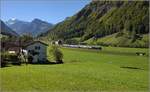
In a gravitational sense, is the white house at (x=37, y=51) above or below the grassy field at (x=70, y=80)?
above

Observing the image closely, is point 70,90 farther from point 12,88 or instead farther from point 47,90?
point 12,88

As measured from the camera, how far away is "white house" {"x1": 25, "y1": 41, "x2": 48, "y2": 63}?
312 feet

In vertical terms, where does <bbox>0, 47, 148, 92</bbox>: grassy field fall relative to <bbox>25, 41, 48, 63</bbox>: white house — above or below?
below

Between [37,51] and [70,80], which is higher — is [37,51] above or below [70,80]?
above

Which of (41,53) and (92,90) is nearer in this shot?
(92,90)

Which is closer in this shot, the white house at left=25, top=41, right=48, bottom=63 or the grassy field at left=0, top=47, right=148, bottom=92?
the grassy field at left=0, top=47, right=148, bottom=92

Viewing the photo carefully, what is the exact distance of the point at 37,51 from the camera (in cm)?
A: 9712

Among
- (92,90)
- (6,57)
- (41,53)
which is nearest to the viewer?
(92,90)

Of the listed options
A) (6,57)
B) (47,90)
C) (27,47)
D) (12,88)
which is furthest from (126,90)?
(27,47)

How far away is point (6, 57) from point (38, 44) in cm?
1910

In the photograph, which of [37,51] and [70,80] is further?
[37,51]

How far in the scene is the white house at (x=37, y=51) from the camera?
95081mm

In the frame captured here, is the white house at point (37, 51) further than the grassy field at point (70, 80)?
Yes

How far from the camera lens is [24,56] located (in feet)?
299
